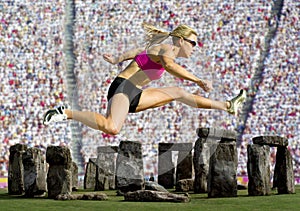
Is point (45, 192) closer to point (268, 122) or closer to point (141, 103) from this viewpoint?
point (141, 103)

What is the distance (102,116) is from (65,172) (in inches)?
107

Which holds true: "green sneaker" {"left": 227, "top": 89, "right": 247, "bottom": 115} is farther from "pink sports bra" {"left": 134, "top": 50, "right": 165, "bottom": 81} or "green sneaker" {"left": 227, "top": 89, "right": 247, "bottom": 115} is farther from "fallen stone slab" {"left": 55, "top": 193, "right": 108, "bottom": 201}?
"fallen stone slab" {"left": 55, "top": 193, "right": 108, "bottom": 201}

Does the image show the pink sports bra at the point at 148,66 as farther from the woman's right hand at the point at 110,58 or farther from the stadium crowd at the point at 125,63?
the stadium crowd at the point at 125,63

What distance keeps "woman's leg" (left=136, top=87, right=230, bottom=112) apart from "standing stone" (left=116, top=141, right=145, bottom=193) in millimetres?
3468

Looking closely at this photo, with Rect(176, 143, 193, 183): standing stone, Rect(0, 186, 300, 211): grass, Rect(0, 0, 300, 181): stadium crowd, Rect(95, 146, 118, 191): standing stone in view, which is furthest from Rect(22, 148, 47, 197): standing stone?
Rect(0, 0, 300, 181): stadium crowd

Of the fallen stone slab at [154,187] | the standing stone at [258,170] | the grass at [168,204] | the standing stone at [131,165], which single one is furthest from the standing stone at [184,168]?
the grass at [168,204]

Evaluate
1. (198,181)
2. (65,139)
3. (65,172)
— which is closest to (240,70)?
(65,139)

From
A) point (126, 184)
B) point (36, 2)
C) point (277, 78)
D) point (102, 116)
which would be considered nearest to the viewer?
point (102, 116)

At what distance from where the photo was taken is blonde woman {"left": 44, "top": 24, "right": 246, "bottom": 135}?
12828 millimetres

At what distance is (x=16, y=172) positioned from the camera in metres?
17.4

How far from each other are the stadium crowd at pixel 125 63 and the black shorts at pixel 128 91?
44.2 feet

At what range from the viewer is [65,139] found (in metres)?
30.2

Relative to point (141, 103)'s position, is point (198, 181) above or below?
below

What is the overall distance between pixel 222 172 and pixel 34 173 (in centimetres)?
391
